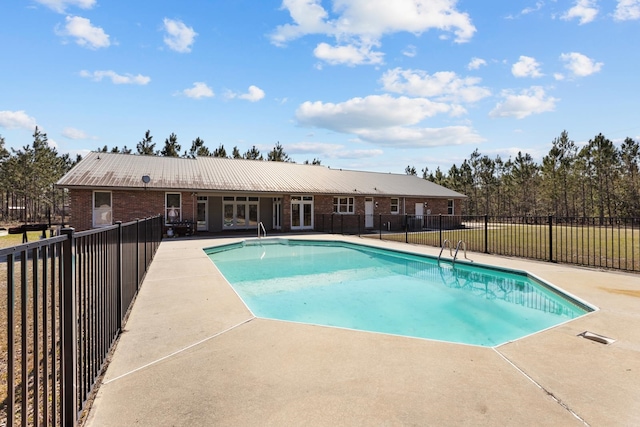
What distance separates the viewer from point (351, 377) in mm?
3104

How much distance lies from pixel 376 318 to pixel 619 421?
3862 mm

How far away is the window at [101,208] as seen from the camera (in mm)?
16719

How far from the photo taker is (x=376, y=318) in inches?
241

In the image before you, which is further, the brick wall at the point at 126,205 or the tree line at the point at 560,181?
the tree line at the point at 560,181

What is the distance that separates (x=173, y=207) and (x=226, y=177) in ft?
13.0

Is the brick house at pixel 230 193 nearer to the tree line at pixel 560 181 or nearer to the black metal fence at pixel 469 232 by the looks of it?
the black metal fence at pixel 469 232

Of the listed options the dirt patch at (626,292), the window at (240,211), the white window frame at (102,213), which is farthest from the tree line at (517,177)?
the dirt patch at (626,292)

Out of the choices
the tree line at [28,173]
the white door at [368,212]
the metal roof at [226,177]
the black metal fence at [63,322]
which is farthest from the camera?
the tree line at [28,173]

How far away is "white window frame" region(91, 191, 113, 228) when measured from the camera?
54.7 feet

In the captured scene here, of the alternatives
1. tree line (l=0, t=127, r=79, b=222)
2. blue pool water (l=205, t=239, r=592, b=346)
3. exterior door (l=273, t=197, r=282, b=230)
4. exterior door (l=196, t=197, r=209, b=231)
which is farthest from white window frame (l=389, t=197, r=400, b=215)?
tree line (l=0, t=127, r=79, b=222)

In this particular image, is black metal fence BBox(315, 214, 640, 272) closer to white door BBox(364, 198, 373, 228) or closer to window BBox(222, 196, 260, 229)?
white door BBox(364, 198, 373, 228)

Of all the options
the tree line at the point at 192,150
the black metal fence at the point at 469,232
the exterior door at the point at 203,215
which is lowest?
the black metal fence at the point at 469,232

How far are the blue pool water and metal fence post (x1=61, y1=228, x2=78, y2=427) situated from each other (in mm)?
3766

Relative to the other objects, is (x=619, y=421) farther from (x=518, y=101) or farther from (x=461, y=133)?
(x=461, y=133)
